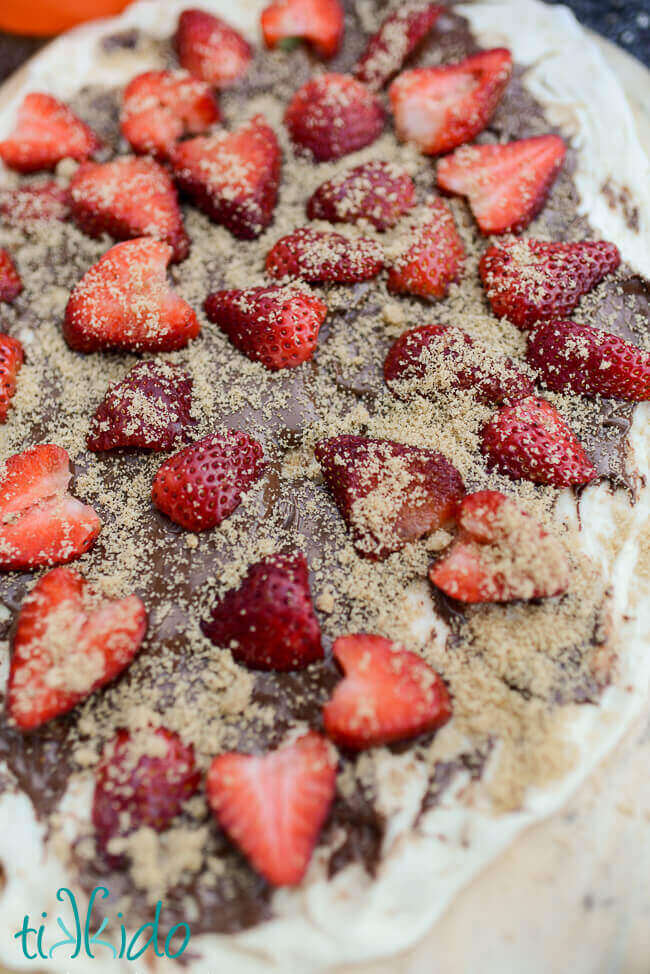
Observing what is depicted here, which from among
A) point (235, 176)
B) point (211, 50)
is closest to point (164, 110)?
point (211, 50)

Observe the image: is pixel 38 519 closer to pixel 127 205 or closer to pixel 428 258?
pixel 127 205

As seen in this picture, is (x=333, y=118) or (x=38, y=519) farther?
(x=333, y=118)

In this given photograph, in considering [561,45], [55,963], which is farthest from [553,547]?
[561,45]

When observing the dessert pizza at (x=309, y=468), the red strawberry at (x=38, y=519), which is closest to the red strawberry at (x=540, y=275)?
the dessert pizza at (x=309, y=468)

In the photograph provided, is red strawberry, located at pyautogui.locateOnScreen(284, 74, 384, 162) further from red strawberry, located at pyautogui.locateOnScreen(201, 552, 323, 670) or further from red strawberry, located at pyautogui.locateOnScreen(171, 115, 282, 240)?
red strawberry, located at pyautogui.locateOnScreen(201, 552, 323, 670)

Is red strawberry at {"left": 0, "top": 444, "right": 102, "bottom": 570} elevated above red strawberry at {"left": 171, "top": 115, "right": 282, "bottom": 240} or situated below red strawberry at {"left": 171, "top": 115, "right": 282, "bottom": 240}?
below

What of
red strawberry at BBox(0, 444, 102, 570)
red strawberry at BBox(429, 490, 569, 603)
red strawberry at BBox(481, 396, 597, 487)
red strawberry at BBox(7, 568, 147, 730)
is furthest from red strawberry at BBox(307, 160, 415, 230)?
red strawberry at BBox(7, 568, 147, 730)

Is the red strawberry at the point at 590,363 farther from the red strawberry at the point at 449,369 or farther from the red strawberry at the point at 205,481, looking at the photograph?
the red strawberry at the point at 205,481
